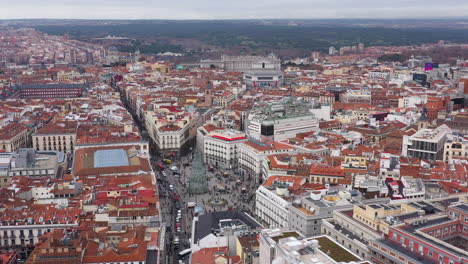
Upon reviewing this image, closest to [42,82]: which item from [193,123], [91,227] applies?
[193,123]

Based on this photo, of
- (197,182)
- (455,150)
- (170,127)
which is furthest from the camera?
(170,127)

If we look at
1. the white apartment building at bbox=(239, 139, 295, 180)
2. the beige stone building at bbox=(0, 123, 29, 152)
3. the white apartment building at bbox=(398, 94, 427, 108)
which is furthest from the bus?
the white apartment building at bbox=(398, 94, 427, 108)

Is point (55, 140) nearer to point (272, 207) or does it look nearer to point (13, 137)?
point (13, 137)

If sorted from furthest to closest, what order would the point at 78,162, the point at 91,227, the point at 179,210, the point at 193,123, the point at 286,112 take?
1. the point at 193,123
2. the point at 286,112
3. the point at 78,162
4. the point at 179,210
5. the point at 91,227

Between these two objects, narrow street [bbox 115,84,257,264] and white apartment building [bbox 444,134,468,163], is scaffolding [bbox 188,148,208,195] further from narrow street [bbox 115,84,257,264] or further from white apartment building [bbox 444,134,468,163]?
white apartment building [bbox 444,134,468,163]

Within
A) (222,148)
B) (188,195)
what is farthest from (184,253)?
(222,148)

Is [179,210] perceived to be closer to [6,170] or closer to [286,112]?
[6,170]

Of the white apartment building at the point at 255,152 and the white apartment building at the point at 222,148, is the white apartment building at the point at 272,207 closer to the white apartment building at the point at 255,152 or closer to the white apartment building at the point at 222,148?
the white apartment building at the point at 255,152

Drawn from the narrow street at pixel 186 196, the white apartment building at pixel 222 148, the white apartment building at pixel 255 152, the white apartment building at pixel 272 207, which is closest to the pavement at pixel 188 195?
the narrow street at pixel 186 196
